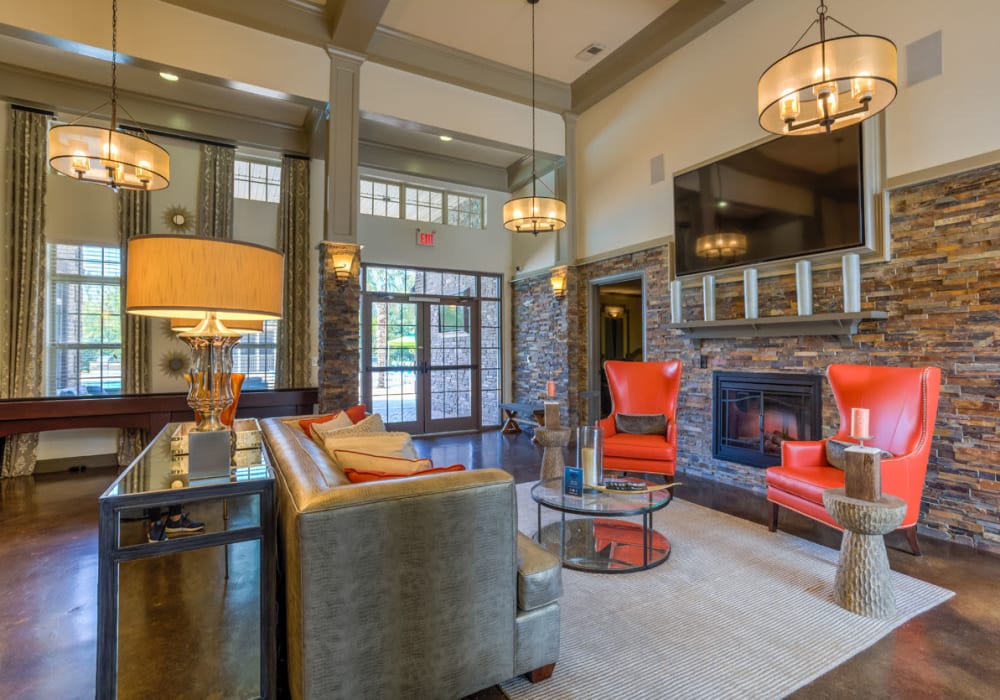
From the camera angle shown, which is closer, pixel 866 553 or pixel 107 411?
pixel 866 553

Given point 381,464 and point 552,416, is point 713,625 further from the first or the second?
point 552,416

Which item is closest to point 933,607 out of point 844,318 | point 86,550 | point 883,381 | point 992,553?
point 992,553

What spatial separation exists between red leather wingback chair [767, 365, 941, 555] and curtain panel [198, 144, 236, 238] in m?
6.41

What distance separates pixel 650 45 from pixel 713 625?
5604 millimetres

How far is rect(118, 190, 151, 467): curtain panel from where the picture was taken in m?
5.35

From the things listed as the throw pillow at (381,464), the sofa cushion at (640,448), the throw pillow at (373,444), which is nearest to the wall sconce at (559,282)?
the sofa cushion at (640,448)

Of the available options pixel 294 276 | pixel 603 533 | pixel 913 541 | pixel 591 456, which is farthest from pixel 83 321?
pixel 913 541

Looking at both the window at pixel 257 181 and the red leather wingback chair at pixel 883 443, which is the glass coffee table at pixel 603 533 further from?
the window at pixel 257 181

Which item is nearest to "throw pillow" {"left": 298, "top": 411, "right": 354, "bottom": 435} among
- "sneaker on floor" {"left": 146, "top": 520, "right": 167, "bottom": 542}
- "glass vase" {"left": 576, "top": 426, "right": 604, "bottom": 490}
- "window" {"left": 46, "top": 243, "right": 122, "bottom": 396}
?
"sneaker on floor" {"left": 146, "top": 520, "right": 167, "bottom": 542}

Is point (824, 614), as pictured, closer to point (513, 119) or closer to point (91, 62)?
point (513, 119)

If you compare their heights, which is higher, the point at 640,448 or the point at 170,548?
the point at 170,548

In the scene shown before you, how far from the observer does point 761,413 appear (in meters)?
4.28

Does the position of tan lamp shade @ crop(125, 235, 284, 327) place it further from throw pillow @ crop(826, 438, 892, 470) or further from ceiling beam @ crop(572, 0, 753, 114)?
ceiling beam @ crop(572, 0, 753, 114)

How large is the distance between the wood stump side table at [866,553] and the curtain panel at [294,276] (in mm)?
5845
